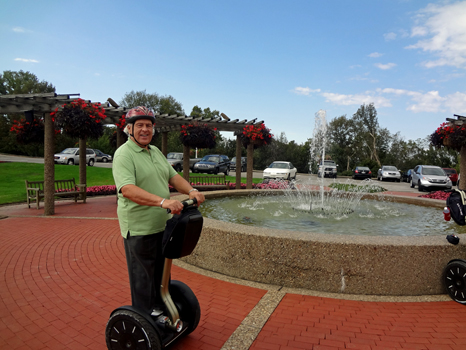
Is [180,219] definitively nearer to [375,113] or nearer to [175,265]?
[175,265]

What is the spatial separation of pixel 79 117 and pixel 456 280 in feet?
28.4

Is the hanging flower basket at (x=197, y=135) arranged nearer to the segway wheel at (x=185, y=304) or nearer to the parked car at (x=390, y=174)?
the segway wheel at (x=185, y=304)

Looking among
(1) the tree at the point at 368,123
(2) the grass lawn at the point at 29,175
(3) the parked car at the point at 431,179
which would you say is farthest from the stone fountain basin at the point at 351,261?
(1) the tree at the point at 368,123

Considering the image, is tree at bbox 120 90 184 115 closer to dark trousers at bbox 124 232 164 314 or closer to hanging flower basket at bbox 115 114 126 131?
hanging flower basket at bbox 115 114 126 131

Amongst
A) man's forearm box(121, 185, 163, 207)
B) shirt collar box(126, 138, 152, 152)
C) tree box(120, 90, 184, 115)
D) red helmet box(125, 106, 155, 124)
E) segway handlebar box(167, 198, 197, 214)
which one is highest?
tree box(120, 90, 184, 115)

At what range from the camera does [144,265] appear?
2330 millimetres

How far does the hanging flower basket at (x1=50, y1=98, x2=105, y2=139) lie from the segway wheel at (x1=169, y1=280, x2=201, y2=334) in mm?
7187

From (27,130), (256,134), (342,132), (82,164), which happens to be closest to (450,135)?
(256,134)

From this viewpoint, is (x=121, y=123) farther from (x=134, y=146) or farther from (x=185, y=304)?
(x=185, y=304)

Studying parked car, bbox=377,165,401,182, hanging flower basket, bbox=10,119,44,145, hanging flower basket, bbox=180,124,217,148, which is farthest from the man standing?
parked car, bbox=377,165,401,182

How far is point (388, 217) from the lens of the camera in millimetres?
7480

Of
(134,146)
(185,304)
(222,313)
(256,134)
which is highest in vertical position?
(256,134)

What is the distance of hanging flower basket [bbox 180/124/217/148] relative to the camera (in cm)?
1225

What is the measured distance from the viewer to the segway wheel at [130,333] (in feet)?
7.36
